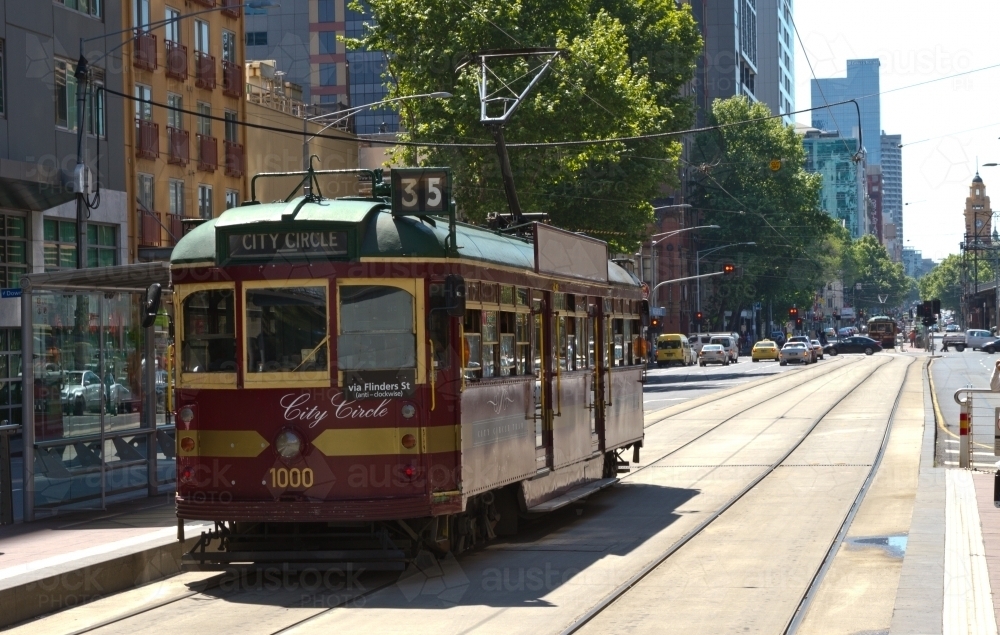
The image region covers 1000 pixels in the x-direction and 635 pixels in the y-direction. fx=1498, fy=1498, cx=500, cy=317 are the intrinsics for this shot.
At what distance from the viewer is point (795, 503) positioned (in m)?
16.8

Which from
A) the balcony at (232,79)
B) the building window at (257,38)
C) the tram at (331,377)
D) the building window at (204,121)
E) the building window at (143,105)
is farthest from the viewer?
the building window at (257,38)

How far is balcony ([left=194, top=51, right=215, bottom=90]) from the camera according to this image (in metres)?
43.9

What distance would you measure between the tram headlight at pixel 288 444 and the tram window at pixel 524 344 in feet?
9.19

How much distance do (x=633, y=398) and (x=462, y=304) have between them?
7.99 m

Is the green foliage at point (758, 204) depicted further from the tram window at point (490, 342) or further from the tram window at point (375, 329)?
the tram window at point (375, 329)

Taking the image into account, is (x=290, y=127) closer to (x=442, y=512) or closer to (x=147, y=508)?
(x=147, y=508)

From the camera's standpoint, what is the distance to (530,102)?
44.2 metres

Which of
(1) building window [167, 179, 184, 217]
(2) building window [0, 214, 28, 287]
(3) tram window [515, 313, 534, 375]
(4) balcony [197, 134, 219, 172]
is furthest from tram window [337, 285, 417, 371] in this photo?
(4) balcony [197, 134, 219, 172]

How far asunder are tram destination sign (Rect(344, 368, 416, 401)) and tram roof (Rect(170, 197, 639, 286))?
936 mm

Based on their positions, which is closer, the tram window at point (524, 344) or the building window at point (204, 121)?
the tram window at point (524, 344)

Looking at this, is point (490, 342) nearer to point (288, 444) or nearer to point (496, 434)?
point (496, 434)

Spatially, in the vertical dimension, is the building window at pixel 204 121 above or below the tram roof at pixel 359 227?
above

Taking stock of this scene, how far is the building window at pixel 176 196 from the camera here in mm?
42281

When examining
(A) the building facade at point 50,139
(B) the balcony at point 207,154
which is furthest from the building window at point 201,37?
(A) the building facade at point 50,139
